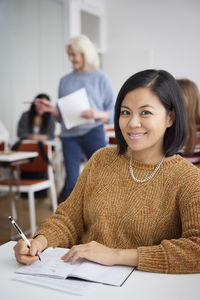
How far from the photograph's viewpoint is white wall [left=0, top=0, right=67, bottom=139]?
5137 mm

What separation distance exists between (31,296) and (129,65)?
6499 mm

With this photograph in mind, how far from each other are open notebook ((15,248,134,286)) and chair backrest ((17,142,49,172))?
2.40 metres

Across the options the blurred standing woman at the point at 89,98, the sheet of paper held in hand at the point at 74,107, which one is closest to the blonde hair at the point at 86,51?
the blurred standing woman at the point at 89,98

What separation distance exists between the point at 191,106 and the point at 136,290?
1.45 metres

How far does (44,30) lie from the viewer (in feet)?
18.9

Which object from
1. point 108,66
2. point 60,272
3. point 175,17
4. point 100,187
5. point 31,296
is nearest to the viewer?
point 31,296

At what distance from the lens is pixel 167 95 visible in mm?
1083

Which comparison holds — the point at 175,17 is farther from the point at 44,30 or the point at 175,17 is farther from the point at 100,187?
the point at 100,187

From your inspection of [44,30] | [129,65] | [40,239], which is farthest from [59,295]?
[129,65]

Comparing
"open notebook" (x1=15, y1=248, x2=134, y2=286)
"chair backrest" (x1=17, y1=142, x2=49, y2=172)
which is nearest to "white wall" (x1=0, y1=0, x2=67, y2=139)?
"chair backrest" (x1=17, y1=142, x2=49, y2=172)

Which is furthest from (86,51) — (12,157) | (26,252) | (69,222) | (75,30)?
(75,30)

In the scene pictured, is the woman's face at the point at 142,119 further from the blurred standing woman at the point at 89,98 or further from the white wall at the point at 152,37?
the white wall at the point at 152,37

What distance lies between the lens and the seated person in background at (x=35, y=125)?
498 centimetres

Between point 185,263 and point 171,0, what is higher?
point 171,0
